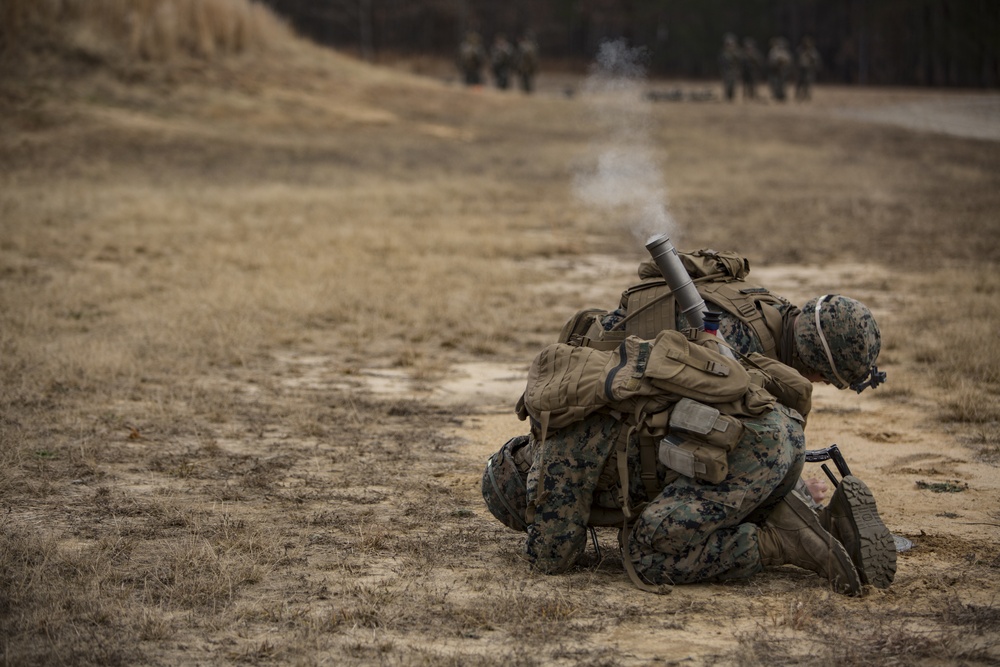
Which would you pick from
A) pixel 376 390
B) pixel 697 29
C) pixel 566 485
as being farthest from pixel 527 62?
pixel 566 485

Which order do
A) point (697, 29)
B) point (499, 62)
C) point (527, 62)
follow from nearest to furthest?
point (527, 62)
point (499, 62)
point (697, 29)

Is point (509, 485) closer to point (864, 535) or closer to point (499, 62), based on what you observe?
point (864, 535)

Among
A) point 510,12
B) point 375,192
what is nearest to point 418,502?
point 375,192

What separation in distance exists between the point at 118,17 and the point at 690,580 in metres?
19.9

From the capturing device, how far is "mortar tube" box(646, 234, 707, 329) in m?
3.90

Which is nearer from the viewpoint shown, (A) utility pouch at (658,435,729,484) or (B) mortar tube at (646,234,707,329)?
(A) utility pouch at (658,435,729,484)

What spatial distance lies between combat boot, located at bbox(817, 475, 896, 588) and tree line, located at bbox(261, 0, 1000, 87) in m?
31.1

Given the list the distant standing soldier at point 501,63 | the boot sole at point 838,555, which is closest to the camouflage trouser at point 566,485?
the boot sole at point 838,555

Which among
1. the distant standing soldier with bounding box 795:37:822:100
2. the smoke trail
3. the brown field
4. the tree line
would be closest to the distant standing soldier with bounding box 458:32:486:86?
the smoke trail

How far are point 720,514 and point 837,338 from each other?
2.74 feet

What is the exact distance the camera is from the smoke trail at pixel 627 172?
44.2ft

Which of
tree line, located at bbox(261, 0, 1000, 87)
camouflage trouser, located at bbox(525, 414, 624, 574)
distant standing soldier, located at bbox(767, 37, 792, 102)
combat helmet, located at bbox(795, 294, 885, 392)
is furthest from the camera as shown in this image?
tree line, located at bbox(261, 0, 1000, 87)

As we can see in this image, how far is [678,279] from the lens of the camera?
12.9 ft

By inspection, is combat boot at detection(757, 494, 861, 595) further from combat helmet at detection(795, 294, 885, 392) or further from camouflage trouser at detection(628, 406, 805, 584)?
combat helmet at detection(795, 294, 885, 392)
